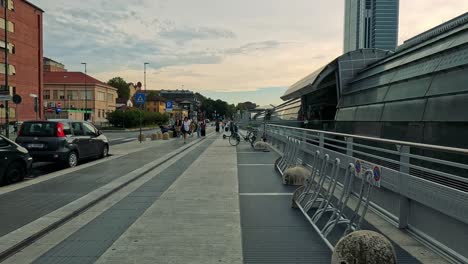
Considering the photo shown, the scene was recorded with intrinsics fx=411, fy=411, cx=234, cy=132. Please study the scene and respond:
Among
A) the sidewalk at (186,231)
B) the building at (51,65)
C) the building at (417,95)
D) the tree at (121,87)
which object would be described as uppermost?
the building at (51,65)

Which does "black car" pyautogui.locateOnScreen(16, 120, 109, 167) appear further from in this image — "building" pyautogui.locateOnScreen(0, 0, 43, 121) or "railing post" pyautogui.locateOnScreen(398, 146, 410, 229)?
"building" pyautogui.locateOnScreen(0, 0, 43, 121)

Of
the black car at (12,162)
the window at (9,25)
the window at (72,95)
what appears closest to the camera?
the black car at (12,162)

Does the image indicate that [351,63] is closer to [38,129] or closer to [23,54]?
[38,129]

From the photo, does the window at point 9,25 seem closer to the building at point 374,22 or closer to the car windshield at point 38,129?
the building at point 374,22

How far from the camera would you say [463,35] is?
61.2 ft

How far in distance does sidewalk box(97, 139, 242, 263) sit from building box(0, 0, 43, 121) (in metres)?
53.9

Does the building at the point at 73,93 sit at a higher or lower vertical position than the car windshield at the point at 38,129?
higher

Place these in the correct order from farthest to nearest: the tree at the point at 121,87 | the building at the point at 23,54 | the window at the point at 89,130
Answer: the tree at the point at 121,87
the building at the point at 23,54
the window at the point at 89,130

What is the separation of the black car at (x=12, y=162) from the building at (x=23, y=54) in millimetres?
49629

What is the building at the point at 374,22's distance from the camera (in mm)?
48344

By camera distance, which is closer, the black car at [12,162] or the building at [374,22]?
the black car at [12,162]

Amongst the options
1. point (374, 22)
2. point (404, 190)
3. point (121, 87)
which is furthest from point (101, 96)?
point (404, 190)

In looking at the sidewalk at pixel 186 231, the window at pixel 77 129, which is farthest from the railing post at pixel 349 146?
the window at pixel 77 129

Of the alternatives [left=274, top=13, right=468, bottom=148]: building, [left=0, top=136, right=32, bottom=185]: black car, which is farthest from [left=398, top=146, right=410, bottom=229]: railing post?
[left=0, top=136, right=32, bottom=185]: black car
